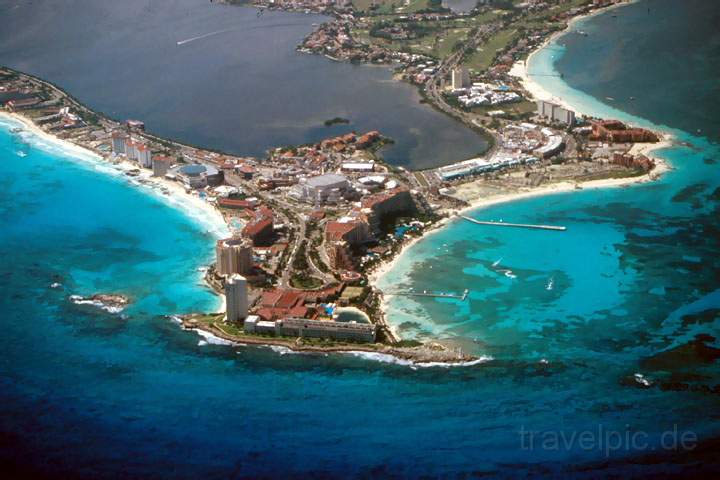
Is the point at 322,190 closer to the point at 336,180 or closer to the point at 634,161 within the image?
Answer: the point at 336,180

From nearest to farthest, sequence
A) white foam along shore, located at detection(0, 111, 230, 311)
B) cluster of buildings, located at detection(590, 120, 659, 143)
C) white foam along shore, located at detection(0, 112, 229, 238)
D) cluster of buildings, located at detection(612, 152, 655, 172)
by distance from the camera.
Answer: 1. white foam along shore, located at detection(0, 111, 230, 311)
2. white foam along shore, located at detection(0, 112, 229, 238)
3. cluster of buildings, located at detection(612, 152, 655, 172)
4. cluster of buildings, located at detection(590, 120, 659, 143)

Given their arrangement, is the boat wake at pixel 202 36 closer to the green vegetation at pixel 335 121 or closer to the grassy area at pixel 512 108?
the green vegetation at pixel 335 121

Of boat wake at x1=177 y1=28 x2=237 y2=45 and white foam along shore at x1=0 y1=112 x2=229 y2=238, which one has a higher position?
boat wake at x1=177 y1=28 x2=237 y2=45

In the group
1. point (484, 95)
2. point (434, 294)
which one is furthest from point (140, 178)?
point (484, 95)

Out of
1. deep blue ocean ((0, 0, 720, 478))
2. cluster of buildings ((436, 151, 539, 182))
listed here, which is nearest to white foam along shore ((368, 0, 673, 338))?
deep blue ocean ((0, 0, 720, 478))

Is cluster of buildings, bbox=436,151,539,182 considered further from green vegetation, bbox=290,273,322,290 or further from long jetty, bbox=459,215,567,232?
green vegetation, bbox=290,273,322,290

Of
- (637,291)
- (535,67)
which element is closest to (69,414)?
(637,291)
